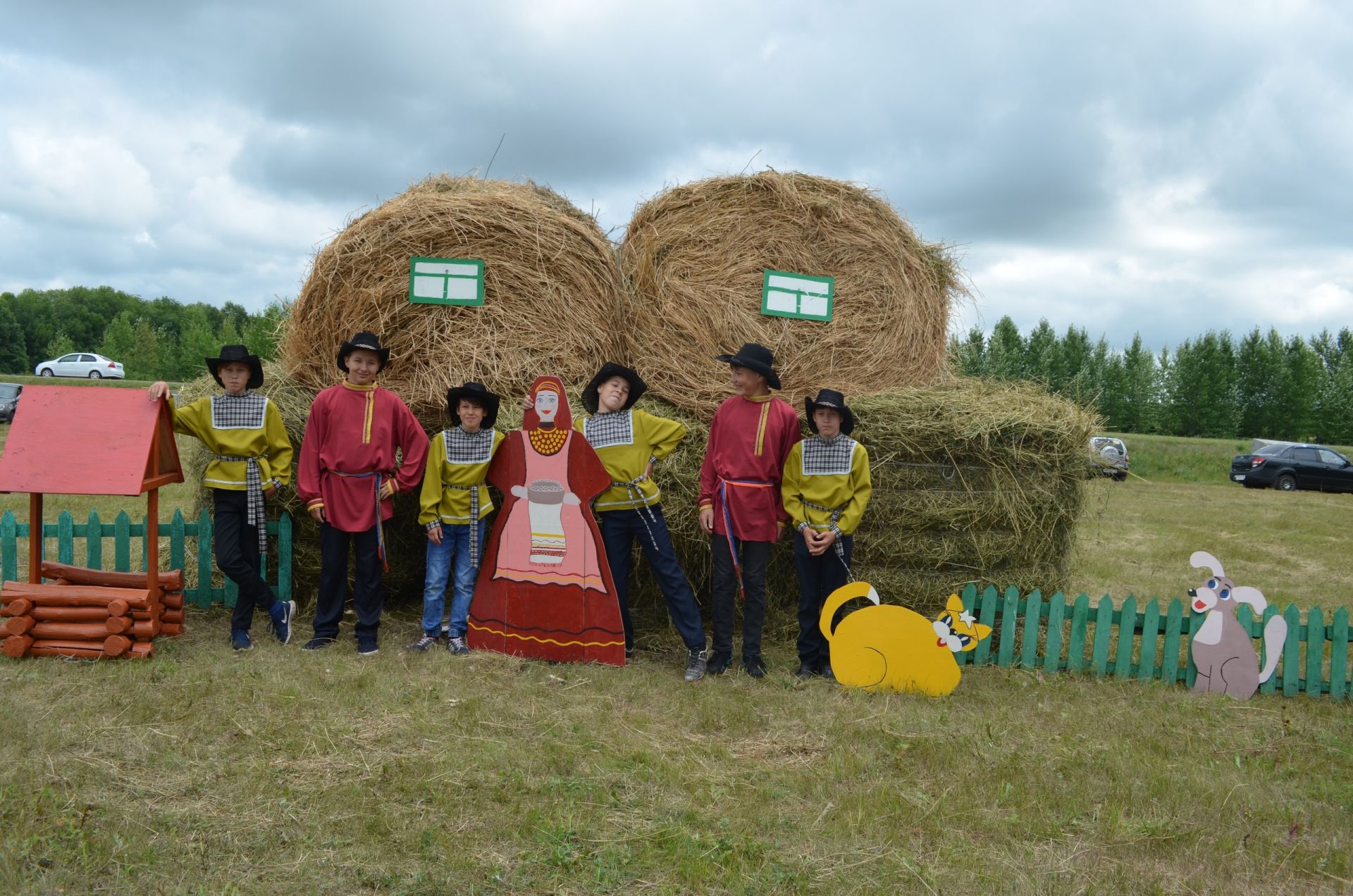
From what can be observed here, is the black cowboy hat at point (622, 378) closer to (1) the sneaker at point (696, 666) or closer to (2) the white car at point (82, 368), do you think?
(1) the sneaker at point (696, 666)

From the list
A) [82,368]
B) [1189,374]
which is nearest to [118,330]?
[82,368]

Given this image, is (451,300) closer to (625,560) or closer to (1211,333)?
(625,560)

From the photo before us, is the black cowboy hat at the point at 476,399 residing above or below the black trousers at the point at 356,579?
above

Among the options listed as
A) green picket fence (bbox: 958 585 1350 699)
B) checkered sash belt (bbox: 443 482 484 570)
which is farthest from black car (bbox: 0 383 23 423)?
green picket fence (bbox: 958 585 1350 699)

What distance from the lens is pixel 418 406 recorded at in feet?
19.6

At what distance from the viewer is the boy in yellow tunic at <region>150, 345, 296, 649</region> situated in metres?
5.11

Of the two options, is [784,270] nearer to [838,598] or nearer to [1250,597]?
[838,598]

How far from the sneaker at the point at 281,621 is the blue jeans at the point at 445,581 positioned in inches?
30.9

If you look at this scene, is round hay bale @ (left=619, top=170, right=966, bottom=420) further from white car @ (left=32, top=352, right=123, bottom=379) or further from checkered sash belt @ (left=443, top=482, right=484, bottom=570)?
white car @ (left=32, top=352, right=123, bottom=379)

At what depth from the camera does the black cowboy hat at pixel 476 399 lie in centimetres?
514

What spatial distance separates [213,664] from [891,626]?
338 centimetres

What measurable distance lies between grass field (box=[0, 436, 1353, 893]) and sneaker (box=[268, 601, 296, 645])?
0.22 meters

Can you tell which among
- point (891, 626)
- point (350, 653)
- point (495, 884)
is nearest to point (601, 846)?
point (495, 884)

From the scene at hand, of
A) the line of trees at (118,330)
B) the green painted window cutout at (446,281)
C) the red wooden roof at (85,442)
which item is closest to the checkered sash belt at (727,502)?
the green painted window cutout at (446,281)
